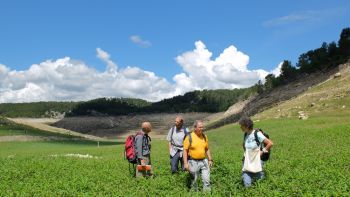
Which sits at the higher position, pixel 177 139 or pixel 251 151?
pixel 177 139

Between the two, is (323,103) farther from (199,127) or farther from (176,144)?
(199,127)

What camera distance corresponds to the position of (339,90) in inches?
3231

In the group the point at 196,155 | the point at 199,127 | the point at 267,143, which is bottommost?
the point at 196,155

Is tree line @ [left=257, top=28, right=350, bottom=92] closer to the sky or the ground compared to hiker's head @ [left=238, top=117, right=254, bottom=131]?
closer to the sky

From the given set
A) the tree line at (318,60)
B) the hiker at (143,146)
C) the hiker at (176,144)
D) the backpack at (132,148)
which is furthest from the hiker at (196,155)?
Result: the tree line at (318,60)

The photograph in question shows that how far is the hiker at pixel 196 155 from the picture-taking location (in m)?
16.5

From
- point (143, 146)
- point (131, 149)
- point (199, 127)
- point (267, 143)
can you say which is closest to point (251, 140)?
point (267, 143)

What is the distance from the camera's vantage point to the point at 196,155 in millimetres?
16531

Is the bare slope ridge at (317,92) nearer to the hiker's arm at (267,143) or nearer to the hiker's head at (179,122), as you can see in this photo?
the hiker's head at (179,122)

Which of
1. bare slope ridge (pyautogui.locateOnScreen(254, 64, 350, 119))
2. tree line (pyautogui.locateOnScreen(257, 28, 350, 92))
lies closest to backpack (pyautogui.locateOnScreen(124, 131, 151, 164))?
bare slope ridge (pyautogui.locateOnScreen(254, 64, 350, 119))

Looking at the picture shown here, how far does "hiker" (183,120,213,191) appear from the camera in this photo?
16469mm

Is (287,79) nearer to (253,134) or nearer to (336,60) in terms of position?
(336,60)

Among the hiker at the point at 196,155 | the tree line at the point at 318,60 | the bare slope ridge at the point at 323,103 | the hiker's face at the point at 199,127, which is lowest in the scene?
the hiker at the point at 196,155

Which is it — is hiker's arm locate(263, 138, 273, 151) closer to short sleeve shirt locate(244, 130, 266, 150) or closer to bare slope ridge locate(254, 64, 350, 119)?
short sleeve shirt locate(244, 130, 266, 150)
